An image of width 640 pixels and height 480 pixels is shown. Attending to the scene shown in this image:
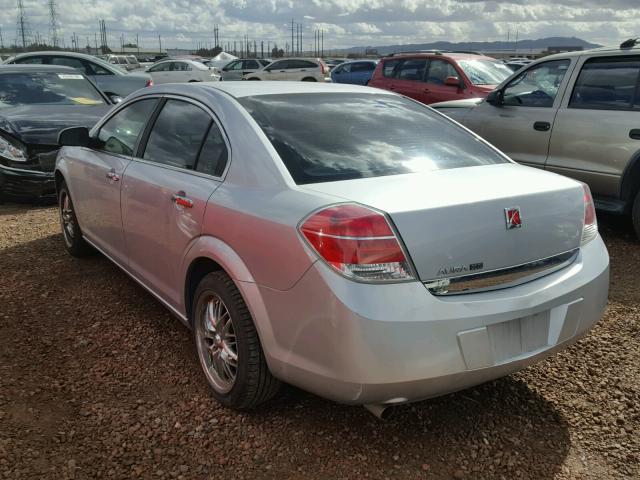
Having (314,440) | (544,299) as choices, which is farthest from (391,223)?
(314,440)

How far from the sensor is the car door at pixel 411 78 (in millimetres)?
11531

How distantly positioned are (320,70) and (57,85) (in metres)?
17.8

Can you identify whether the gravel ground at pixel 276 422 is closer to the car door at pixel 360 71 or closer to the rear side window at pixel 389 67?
the rear side window at pixel 389 67

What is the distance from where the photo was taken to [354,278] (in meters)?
2.22

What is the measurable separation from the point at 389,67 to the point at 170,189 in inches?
395

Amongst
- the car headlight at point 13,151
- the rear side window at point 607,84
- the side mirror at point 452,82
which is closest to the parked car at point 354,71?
the side mirror at point 452,82

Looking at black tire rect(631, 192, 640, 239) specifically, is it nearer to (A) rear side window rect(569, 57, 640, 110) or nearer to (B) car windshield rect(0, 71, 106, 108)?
(A) rear side window rect(569, 57, 640, 110)

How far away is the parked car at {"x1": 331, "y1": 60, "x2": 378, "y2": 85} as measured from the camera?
23.2 meters

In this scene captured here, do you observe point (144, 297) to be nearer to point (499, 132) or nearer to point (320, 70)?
point (499, 132)

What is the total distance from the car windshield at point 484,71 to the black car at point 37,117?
Answer: 20.2 feet

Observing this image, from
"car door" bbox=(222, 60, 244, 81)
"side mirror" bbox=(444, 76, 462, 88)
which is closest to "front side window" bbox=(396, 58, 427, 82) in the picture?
"side mirror" bbox=(444, 76, 462, 88)

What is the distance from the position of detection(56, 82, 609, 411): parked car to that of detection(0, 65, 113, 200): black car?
160 inches

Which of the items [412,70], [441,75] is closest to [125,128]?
[441,75]

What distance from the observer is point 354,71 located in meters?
23.8
